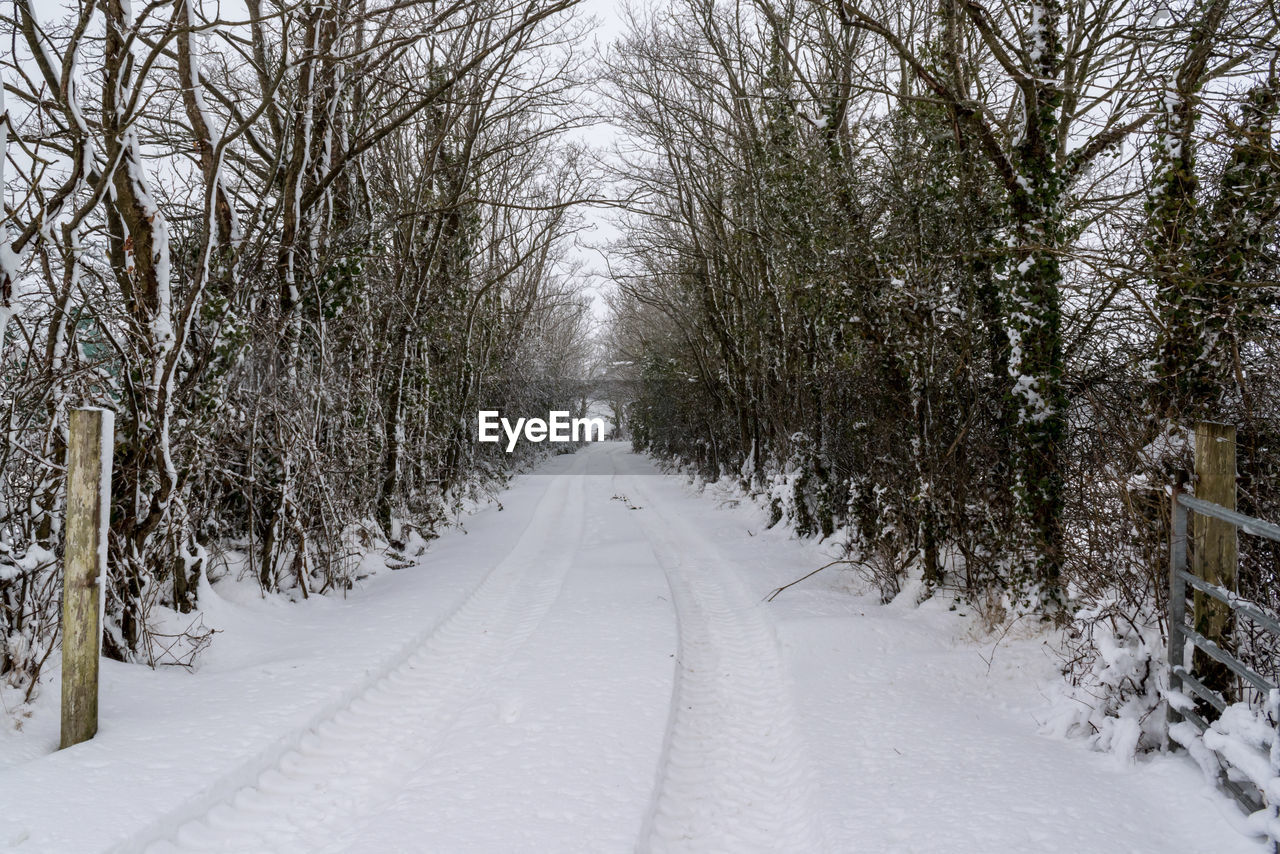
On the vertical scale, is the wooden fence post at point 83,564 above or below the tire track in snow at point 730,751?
above

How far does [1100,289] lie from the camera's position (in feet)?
18.9

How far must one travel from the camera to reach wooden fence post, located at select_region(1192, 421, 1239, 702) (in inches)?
139

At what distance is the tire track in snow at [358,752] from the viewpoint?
133 inches

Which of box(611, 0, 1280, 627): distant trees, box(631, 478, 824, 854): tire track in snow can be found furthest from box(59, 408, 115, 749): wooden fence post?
box(611, 0, 1280, 627): distant trees

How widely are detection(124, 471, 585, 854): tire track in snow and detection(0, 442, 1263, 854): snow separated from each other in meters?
0.02

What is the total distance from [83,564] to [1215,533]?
5.43m

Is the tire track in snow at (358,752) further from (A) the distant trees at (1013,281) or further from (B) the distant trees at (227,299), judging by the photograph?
(A) the distant trees at (1013,281)

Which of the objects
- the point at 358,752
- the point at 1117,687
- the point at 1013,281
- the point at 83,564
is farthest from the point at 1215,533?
the point at 83,564

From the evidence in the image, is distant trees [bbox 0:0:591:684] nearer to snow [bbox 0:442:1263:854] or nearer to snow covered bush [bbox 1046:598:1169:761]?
snow [bbox 0:442:1263:854]

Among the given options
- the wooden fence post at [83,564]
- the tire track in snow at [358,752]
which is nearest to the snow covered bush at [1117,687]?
the tire track in snow at [358,752]

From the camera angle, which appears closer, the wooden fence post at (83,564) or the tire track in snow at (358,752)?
the tire track in snow at (358,752)

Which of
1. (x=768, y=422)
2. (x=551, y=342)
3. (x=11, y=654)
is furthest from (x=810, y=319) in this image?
(x=551, y=342)

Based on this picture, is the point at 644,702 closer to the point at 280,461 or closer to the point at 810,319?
the point at 280,461

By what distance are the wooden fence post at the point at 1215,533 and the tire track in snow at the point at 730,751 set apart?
2.07 metres
